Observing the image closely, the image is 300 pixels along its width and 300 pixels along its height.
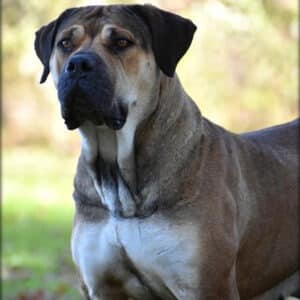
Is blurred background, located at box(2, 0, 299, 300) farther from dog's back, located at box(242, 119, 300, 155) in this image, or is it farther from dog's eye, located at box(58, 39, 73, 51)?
dog's eye, located at box(58, 39, 73, 51)

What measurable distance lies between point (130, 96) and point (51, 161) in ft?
56.8

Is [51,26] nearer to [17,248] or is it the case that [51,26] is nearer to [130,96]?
[130,96]

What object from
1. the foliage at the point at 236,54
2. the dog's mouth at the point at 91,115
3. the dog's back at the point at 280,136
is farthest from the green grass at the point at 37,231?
the dog's mouth at the point at 91,115

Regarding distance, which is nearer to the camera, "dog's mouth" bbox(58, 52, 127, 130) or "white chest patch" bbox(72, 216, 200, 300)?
"dog's mouth" bbox(58, 52, 127, 130)

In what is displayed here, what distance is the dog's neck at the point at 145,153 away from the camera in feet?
15.3

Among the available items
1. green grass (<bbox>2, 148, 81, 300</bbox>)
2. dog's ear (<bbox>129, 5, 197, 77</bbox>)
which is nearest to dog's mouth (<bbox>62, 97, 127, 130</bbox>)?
dog's ear (<bbox>129, 5, 197, 77</bbox>)

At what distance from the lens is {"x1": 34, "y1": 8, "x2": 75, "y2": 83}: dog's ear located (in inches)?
189

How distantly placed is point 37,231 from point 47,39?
25.7ft

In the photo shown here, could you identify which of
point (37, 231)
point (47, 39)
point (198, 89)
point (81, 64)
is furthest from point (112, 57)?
point (37, 231)

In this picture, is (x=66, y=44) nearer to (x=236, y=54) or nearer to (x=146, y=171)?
(x=146, y=171)

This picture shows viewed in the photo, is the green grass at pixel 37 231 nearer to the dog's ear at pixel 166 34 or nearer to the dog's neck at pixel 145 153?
the dog's neck at pixel 145 153

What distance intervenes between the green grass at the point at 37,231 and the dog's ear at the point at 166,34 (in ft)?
14.1

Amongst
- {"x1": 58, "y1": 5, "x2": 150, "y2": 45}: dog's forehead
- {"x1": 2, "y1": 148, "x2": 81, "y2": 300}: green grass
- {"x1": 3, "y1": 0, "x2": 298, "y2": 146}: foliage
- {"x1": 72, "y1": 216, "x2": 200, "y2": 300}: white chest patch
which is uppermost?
{"x1": 58, "y1": 5, "x2": 150, "y2": 45}: dog's forehead

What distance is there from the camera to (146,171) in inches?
186
